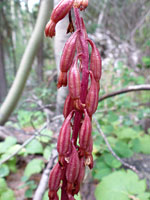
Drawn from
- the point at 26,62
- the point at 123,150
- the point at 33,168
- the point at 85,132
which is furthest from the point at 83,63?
the point at 26,62

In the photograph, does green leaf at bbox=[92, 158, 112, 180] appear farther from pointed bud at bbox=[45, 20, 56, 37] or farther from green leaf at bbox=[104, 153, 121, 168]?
pointed bud at bbox=[45, 20, 56, 37]

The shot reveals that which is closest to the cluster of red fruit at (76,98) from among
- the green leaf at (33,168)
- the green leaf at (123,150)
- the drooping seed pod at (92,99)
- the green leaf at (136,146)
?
the drooping seed pod at (92,99)

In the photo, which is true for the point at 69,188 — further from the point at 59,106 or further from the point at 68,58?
the point at 59,106

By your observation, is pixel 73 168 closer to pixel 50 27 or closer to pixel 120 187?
pixel 50 27

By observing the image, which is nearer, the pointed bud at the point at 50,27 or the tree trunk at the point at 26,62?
the pointed bud at the point at 50,27

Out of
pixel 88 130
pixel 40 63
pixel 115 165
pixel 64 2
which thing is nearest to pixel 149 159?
pixel 115 165

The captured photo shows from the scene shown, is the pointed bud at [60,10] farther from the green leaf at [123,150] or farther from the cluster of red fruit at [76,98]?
the green leaf at [123,150]
